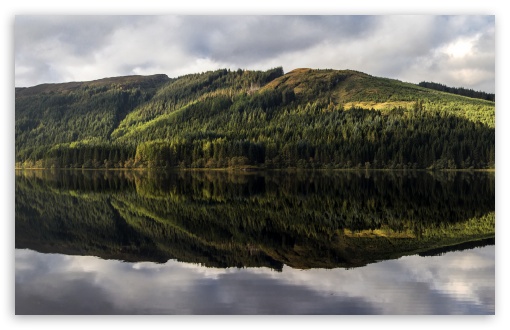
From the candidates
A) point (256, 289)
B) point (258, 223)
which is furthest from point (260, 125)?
point (256, 289)

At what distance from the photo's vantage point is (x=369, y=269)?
10.9m

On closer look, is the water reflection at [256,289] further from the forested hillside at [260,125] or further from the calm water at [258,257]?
the forested hillside at [260,125]

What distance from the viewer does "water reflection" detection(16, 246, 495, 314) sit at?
9609 millimetres

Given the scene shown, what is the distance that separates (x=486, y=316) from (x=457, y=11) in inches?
343

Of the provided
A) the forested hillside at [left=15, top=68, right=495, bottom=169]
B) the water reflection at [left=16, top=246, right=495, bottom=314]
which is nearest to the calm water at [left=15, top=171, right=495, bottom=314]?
the water reflection at [left=16, top=246, right=495, bottom=314]

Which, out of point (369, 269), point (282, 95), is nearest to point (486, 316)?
point (369, 269)

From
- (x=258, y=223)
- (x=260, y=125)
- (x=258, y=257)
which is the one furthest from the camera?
(x=260, y=125)

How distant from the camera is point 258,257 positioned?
11.6 metres

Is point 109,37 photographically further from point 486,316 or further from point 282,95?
point 282,95

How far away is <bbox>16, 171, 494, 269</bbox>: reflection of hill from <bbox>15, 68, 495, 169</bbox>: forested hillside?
6.85 ft

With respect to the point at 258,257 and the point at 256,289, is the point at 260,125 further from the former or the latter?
the point at 256,289

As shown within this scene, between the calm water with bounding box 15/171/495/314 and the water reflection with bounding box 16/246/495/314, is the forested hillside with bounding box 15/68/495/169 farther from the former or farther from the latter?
the water reflection with bounding box 16/246/495/314

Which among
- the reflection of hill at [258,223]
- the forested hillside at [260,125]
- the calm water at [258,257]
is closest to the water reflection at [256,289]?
the calm water at [258,257]

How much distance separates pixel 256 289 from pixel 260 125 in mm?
78587
